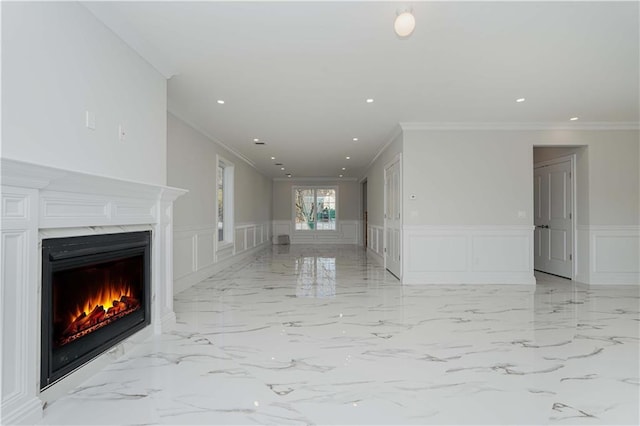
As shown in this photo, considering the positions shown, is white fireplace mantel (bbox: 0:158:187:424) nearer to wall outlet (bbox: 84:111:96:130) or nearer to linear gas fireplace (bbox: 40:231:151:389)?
linear gas fireplace (bbox: 40:231:151:389)

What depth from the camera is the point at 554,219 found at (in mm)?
6578

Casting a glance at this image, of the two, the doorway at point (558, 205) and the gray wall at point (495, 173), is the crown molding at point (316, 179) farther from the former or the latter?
the gray wall at point (495, 173)

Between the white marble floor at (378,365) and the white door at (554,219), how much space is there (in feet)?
6.05

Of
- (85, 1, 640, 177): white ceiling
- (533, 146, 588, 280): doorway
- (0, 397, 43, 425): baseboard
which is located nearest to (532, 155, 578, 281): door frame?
(533, 146, 588, 280): doorway

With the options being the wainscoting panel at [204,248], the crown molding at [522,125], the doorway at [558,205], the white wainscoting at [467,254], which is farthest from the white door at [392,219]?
the wainscoting panel at [204,248]

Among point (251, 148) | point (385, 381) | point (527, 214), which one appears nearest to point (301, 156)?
point (251, 148)

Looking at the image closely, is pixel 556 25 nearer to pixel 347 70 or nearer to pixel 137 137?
pixel 347 70

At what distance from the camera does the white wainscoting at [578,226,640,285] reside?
5.70 m

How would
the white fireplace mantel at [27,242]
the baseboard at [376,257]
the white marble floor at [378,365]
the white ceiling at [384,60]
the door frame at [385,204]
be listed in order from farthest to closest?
the baseboard at [376,257], the door frame at [385,204], the white ceiling at [384,60], the white marble floor at [378,365], the white fireplace mantel at [27,242]

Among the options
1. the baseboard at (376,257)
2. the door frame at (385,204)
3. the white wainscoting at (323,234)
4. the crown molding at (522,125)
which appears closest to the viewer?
the crown molding at (522,125)

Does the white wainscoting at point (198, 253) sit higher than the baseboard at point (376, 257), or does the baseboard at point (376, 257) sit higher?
the white wainscoting at point (198, 253)

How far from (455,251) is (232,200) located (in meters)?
4.67

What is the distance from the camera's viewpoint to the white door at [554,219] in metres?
6.25

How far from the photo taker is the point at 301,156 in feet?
28.5
